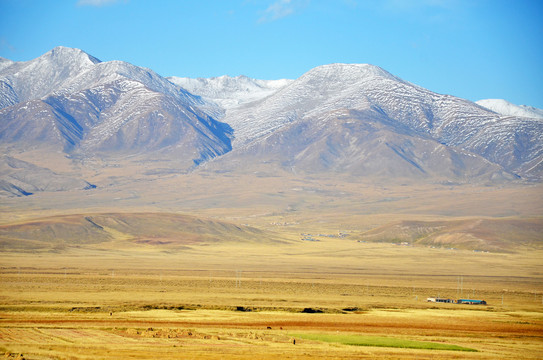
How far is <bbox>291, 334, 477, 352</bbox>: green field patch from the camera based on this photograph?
48.5 m

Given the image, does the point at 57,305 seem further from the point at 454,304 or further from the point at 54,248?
the point at 54,248

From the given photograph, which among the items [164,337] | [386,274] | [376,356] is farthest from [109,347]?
[386,274]

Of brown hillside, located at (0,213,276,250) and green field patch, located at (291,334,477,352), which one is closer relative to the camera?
green field patch, located at (291,334,477,352)

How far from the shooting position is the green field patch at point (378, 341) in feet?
159

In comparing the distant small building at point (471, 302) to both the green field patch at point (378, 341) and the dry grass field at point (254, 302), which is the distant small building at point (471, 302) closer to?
the dry grass field at point (254, 302)

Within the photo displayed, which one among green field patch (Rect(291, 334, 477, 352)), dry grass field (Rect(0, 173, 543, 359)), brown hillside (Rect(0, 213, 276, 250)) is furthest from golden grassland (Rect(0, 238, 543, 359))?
brown hillside (Rect(0, 213, 276, 250))

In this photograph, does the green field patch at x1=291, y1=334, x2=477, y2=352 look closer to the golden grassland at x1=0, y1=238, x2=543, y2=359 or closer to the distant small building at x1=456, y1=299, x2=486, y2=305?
the golden grassland at x1=0, y1=238, x2=543, y2=359

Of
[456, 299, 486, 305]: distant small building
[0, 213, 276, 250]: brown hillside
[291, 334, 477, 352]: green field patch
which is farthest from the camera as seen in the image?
[0, 213, 276, 250]: brown hillside

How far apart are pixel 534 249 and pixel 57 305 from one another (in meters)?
152

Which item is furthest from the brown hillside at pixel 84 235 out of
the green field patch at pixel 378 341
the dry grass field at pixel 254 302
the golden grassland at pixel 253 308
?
the green field patch at pixel 378 341

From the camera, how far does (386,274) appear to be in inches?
4899

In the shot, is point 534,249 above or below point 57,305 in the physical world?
above

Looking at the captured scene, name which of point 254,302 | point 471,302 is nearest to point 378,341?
point 254,302

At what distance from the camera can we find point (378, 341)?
50.2 m
